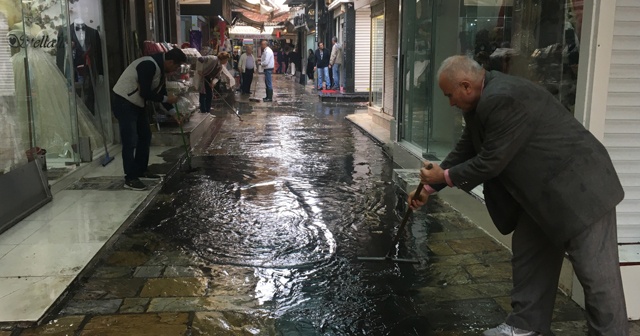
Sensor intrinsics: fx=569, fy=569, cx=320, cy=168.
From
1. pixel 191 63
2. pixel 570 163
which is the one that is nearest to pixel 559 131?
pixel 570 163

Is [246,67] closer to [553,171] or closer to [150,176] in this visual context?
[150,176]

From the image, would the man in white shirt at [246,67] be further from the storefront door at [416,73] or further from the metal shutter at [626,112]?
the metal shutter at [626,112]

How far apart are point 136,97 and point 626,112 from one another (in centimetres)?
514

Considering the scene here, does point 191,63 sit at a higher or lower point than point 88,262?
higher

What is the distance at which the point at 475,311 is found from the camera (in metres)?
3.77

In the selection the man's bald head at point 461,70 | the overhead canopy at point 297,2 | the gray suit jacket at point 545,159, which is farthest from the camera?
the overhead canopy at point 297,2

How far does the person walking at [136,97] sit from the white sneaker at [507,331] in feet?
15.2

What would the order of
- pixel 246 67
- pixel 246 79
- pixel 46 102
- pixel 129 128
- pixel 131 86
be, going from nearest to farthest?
pixel 131 86
pixel 129 128
pixel 46 102
pixel 246 67
pixel 246 79

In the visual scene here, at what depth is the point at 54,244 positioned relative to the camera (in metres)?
4.86

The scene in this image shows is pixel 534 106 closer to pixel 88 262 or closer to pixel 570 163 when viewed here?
pixel 570 163

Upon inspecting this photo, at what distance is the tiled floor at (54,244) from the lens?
12.6 ft

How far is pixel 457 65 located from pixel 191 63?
9.71m

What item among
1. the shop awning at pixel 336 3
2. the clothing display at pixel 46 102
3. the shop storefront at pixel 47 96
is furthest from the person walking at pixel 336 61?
the clothing display at pixel 46 102

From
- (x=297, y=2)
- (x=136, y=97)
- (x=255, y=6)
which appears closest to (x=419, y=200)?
(x=136, y=97)
